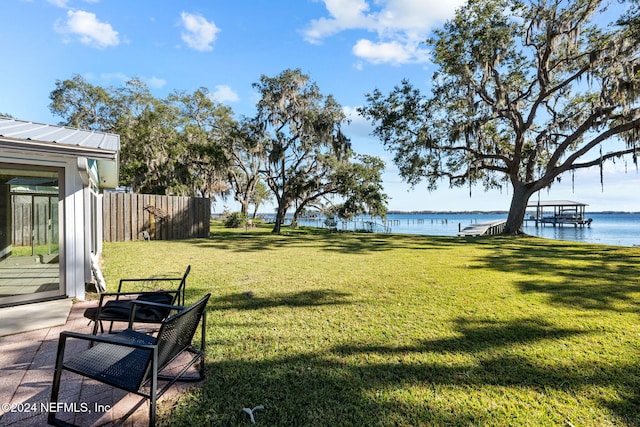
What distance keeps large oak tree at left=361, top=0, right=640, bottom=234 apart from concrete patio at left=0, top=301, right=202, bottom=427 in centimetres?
1400

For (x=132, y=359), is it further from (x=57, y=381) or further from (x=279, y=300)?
(x=279, y=300)

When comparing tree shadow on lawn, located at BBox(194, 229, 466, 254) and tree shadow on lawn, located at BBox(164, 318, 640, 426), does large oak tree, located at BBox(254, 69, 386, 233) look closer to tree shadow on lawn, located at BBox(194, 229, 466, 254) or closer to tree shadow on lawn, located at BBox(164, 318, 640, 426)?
tree shadow on lawn, located at BBox(194, 229, 466, 254)

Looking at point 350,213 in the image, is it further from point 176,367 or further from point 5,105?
point 5,105

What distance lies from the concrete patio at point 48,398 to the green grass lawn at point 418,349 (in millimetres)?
189

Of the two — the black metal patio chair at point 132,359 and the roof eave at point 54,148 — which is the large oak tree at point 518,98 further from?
the black metal patio chair at point 132,359

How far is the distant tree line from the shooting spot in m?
14.7

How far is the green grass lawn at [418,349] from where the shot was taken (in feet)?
6.07

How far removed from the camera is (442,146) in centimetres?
1413

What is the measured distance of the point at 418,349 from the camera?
2.65m

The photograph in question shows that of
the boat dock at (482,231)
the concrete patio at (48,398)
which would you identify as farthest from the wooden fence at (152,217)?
the boat dock at (482,231)

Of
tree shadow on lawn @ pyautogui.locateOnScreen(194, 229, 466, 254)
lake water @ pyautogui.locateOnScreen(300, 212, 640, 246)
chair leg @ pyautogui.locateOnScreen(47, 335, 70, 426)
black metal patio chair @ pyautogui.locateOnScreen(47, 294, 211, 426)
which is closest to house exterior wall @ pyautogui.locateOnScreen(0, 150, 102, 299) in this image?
black metal patio chair @ pyautogui.locateOnScreen(47, 294, 211, 426)

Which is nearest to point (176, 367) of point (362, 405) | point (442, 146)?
point (362, 405)

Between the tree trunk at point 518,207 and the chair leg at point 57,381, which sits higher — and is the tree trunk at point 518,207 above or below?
above

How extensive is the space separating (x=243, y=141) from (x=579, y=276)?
47.5ft
